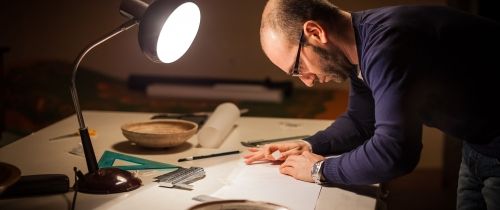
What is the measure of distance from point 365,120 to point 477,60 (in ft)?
1.89

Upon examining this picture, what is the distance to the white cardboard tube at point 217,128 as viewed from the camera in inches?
81.9

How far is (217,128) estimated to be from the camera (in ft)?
6.93

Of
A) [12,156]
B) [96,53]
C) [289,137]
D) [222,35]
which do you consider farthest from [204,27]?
[12,156]

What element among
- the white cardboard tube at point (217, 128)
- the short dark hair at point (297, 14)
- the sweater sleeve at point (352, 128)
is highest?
the short dark hair at point (297, 14)

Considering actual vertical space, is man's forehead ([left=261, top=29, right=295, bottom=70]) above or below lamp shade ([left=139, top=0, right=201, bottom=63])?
below

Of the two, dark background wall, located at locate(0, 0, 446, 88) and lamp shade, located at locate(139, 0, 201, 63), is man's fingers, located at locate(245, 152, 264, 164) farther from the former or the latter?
dark background wall, located at locate(0, 0, 446, 88)

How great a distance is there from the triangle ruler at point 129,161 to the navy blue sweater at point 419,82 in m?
0.52

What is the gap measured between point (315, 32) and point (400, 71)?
31 cm

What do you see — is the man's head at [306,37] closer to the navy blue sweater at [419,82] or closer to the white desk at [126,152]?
the navy blue sweater at [419,82]

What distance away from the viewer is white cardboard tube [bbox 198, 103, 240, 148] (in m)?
2.08

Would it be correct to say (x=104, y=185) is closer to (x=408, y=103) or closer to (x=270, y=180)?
(x=270, y=180)

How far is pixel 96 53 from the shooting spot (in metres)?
5.05

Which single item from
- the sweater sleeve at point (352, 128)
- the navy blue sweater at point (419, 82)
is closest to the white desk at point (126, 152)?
the navy blue sweater at point (419, 82)

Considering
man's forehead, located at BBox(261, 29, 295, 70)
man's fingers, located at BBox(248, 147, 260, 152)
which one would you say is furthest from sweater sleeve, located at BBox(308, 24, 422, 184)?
man's fingers, located at BBox(248, 147, 260, 152)
